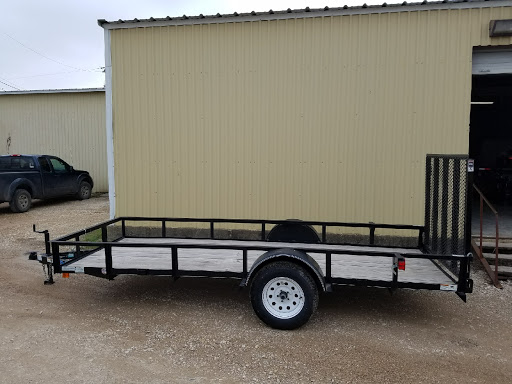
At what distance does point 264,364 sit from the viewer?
3684 millimetres

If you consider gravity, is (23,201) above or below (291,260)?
below

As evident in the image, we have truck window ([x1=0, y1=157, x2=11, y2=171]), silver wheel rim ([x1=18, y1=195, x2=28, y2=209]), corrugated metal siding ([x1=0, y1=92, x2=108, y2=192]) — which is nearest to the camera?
truck window ([x1=0, y1=157, x2=11, y2=171])

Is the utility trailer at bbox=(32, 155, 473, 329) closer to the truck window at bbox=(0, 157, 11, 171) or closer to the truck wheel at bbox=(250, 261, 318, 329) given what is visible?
the truck wheel at bbox=(250, 261, 318, 329)

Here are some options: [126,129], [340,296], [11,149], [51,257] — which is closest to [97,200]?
[11,149]

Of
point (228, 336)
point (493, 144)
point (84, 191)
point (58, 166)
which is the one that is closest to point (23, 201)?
point (58, 166)

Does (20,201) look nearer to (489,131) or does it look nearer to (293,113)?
(293,113)

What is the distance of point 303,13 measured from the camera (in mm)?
7406

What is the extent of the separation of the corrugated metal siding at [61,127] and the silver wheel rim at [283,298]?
45.6 feet

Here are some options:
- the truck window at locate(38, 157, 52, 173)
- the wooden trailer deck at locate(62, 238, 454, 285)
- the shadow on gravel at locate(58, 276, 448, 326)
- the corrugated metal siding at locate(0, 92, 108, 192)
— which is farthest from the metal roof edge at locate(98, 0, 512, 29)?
the corrugated metal siding at locate(0, 92, 108, 192)

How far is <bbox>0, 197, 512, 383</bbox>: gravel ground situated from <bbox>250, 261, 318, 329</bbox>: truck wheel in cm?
17

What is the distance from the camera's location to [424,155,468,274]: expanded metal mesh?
14.5 feet

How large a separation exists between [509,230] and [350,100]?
3823 millimetres

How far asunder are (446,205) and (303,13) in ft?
14.7

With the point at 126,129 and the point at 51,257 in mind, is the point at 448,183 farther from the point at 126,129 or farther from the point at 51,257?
the point at 126,129
